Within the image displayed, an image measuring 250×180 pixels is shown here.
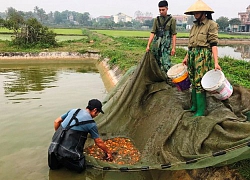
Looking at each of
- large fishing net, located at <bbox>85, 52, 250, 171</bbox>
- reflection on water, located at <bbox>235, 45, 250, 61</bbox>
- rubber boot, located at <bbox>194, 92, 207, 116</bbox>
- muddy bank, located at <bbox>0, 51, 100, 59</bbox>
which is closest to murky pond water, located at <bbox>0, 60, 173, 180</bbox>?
large fishing net, located at <bbox>85, 52, 250, 171</bbox>

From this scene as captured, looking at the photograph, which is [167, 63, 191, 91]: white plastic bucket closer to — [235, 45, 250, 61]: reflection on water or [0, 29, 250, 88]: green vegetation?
[0, 29, 250, 88]: green vegetation

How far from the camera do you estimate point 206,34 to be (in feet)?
13.8

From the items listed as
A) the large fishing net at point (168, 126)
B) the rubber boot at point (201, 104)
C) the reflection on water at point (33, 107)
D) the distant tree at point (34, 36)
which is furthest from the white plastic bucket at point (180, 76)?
the distant tree at point (34, 36)

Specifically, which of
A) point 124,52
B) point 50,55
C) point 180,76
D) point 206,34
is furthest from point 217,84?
point 50,55

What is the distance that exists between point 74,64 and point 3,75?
5659 millimetres

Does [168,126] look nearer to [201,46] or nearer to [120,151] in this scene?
[120,151]

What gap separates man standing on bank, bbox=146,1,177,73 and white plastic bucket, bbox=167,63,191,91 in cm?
89

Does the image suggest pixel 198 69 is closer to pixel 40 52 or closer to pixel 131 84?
pixel 131 84

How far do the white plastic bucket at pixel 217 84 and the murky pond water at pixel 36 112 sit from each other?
4.80 ft

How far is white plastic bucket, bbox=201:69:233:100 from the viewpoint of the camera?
3957mm

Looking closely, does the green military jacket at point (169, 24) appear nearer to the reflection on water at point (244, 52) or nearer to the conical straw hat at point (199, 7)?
the conical straw hat at point (199, 7)

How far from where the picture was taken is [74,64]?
18.5 metres

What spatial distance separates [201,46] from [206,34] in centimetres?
20

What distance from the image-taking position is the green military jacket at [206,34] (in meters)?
4.14
